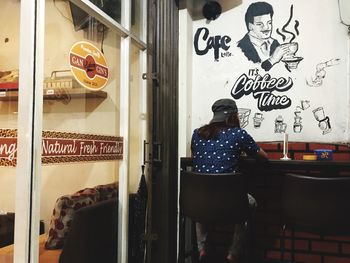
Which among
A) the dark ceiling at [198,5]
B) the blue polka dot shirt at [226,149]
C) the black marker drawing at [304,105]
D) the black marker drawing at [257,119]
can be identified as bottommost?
the blue polka dot shirt at [226,149]

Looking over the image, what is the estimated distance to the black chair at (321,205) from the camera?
1843mm

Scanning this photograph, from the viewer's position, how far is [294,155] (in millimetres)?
2779

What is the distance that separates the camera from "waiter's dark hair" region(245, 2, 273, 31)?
3045 mm

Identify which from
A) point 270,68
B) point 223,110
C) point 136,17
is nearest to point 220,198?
point 223,110

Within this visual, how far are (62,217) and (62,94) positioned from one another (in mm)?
868

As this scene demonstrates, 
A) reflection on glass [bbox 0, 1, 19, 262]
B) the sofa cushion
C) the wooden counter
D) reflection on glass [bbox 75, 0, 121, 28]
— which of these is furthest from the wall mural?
reflection on glass [bbox 0, 1, 19, 262]

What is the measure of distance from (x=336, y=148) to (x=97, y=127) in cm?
200

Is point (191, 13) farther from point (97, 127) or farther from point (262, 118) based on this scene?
point (97, 127)

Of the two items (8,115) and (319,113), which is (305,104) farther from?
(8,115)

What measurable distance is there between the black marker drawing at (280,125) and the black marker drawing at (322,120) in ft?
0.92

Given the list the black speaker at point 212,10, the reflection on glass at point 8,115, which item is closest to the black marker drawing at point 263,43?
the black speaker at point 212,10

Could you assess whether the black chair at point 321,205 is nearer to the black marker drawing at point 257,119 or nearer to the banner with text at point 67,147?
the black marker drawing at point 257,119

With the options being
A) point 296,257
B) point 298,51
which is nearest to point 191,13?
point 298,51

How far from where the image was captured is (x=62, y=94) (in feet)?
7.50
